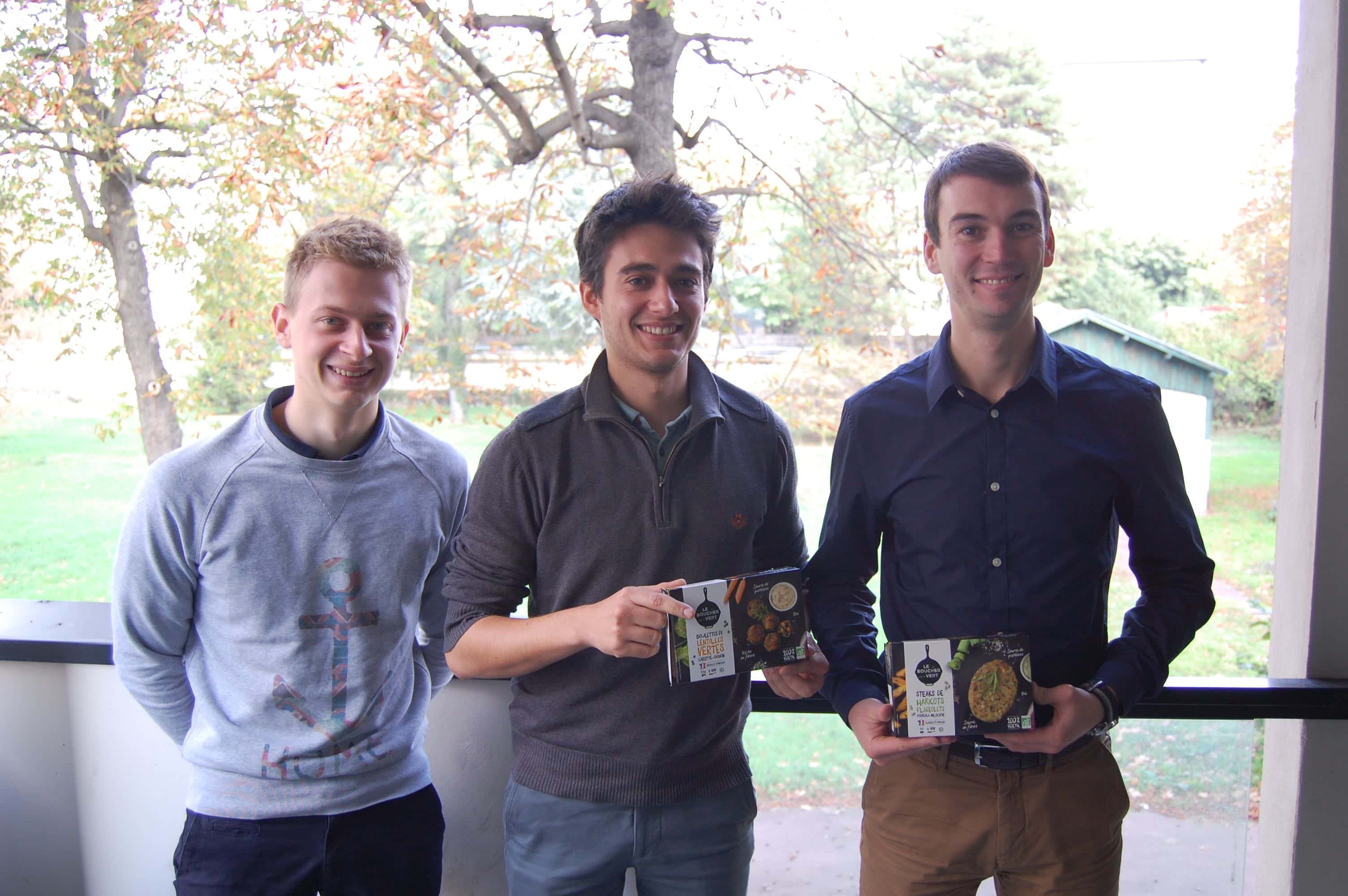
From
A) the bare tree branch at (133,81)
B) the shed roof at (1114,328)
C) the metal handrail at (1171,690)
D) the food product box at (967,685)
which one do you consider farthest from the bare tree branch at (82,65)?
the shed roof at (1114,328)

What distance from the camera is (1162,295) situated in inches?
336

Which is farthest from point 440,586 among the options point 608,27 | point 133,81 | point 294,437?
point 133,81

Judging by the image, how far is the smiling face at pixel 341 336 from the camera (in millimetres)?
1692

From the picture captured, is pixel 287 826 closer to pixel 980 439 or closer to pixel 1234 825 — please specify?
pixel 980 439

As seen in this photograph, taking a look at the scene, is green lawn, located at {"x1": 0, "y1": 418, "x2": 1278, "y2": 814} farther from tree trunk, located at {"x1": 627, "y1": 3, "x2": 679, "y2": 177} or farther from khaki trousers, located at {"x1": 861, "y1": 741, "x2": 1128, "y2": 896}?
khaki trousers, located at {"x1": 861, "y1": 741, "x2": 1128, "y2": 896}

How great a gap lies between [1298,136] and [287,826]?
8.71 ft

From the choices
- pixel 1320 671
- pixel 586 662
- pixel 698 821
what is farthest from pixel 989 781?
pixel 1320 671

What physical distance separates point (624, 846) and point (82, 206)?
531 centimetres

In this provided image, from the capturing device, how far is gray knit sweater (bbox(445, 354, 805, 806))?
1.61 metres

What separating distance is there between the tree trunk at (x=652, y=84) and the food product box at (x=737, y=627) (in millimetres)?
3441

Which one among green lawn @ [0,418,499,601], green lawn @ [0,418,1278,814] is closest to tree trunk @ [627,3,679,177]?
green lawn @ [0,418,1278,814]

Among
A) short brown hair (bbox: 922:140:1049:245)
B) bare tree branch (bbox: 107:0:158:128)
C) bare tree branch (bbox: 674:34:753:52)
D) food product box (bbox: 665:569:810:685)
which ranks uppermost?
bare tree branch (bbox: 674:34:753:52)

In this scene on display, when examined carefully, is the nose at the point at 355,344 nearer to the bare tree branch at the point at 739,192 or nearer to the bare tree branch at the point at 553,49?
the bare tree branch at the point at 553,49

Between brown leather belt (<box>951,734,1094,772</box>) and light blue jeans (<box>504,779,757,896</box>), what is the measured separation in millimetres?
414
